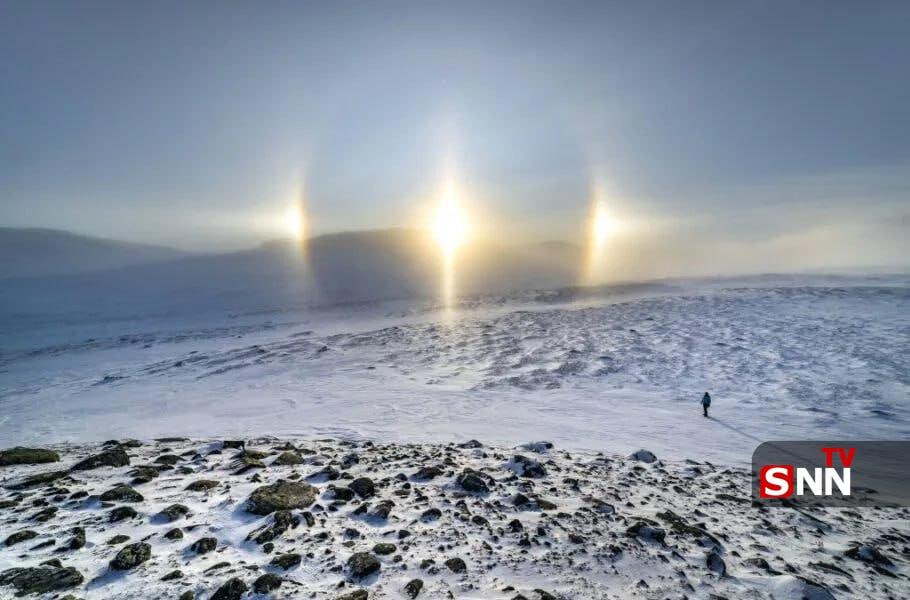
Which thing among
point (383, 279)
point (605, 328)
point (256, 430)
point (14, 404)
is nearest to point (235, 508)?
Answer: point (256, 430)

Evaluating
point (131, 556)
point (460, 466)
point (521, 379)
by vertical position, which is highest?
point (131, 556)

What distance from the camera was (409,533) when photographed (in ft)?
23.9

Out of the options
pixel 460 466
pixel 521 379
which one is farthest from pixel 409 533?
pixel 521 379

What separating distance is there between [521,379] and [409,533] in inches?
677

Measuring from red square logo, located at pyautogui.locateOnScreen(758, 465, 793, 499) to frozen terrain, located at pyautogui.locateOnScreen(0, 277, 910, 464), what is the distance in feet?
3.89

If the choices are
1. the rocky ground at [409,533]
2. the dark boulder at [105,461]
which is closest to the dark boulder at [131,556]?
the rocky ground at [409,533]

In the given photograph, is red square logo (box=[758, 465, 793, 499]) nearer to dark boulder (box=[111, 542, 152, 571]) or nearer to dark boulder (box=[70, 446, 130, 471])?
dark boulder (box=[111, 542, 152, 571])

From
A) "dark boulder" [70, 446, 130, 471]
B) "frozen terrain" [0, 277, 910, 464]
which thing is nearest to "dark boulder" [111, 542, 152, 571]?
"dark boulder" [70, 446, 130, 471]

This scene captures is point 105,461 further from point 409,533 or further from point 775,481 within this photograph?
point 775,481

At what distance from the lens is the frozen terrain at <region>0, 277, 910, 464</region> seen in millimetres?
16562

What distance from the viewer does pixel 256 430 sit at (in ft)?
53.1

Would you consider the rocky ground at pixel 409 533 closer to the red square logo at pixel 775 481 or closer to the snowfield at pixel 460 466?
the snowfield at pixel 460 466

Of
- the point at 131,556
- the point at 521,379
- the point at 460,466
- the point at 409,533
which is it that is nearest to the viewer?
the point at 131,556

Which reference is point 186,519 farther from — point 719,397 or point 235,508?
point 719,397
